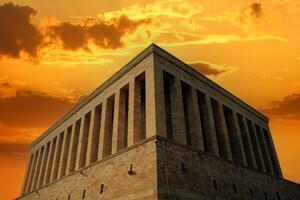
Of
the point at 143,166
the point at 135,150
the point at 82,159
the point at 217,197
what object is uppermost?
the point at 82,159

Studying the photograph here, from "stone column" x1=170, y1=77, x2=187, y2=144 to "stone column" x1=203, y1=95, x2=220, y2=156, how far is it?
393cm

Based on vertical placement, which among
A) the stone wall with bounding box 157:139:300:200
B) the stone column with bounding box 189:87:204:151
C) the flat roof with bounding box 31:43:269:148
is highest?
the flat roof with bounding box 31:43:269:148

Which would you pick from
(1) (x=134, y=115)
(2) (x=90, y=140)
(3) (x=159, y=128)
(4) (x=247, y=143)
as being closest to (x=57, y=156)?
(2) (x=90, y=140)

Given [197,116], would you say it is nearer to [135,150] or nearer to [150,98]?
[150,98]

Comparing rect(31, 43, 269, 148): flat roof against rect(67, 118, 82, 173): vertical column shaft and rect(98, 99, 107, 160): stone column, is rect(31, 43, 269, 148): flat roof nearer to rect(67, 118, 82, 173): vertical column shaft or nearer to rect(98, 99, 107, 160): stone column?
rect(67, 118, 82, 173): vertical column shaft

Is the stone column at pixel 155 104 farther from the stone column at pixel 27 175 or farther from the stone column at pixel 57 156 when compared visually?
the stone column at pixel 27 175

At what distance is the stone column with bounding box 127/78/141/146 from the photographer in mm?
18839

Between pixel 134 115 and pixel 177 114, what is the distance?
319 cm

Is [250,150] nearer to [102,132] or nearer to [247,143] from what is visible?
[247,143]

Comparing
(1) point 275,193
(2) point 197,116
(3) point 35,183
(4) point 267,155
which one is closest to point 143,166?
(2) point 197,116

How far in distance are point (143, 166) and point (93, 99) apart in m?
13.3

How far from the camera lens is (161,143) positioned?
15.9 metres

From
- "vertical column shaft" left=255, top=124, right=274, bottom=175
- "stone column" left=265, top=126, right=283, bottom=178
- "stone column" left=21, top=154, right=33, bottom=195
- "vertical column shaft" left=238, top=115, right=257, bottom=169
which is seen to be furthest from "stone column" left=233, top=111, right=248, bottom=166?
"stone column" left=21, top=154, right=33, bottom=195

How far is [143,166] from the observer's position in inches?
618
